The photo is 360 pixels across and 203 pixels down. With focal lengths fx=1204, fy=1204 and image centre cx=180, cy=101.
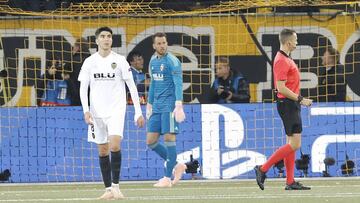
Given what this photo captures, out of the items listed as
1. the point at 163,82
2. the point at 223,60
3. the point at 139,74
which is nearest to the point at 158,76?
the point at 163,82

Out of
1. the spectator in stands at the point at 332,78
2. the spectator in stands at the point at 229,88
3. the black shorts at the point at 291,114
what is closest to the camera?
the black shorts at the point at 291,114

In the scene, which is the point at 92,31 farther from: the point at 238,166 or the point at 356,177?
the point at 356,177

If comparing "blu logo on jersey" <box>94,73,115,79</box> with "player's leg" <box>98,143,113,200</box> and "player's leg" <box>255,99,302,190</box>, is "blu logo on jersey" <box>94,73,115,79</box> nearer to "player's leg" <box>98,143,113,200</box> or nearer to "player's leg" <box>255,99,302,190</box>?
"player's leg" <box>98,143,113,200</box>

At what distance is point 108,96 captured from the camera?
13359 millimetres

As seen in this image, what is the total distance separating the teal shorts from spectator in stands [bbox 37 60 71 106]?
7.62 ft

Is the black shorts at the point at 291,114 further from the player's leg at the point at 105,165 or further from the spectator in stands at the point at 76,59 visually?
the spectator in stands at the point at 76,59

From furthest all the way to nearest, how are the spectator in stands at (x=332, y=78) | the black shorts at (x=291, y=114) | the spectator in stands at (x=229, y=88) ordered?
the spectator in stands at (x=332, y=78)
the spectator in stands at (x=229, y=88)
the black shorts at (x=291, y=114)

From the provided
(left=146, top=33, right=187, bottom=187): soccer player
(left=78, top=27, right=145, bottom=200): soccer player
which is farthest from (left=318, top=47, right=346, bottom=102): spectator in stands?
(left=78, top=27, right=145, bottom=200): soccer player

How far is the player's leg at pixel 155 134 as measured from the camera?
16375mm

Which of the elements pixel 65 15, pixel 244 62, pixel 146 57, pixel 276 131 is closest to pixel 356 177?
pixel 276 131

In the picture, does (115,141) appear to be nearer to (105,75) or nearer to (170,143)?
(105,75)

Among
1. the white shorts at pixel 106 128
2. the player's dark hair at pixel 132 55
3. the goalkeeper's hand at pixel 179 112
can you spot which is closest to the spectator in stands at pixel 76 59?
the player's dark hair at pixel 132 55

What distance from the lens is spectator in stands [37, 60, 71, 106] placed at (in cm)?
1838

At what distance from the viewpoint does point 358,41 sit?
18641 mm
